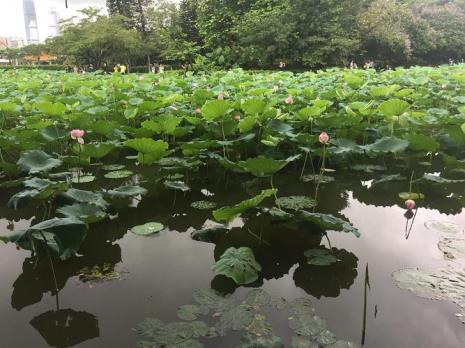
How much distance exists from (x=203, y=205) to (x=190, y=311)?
1144mm

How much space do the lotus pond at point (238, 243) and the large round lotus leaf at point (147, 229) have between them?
11 mm

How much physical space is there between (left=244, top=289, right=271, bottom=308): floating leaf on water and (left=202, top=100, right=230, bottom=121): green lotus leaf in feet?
5.12

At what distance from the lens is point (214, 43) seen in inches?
665

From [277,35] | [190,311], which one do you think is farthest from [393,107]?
[277,35]

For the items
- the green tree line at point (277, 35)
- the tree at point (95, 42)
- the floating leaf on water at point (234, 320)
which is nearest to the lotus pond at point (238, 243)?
the floating leaf on water at point (234, 320)

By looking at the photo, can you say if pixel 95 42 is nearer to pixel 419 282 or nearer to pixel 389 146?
pixel 389 146

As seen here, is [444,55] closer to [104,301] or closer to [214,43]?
[214,43]

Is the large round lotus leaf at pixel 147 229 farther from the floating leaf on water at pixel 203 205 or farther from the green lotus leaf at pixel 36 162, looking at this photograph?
the green lotus leaf at pixel 36 162

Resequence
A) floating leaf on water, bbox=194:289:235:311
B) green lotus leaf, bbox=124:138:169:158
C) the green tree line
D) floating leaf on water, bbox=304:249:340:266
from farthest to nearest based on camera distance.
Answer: the green tree line, green lotus leaf, bbox=124:138:169:158, floating leaf on water, bbox=304:249:340:266, floating leaf on water, bbox=194:289:235:311

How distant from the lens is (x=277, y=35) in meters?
13.9

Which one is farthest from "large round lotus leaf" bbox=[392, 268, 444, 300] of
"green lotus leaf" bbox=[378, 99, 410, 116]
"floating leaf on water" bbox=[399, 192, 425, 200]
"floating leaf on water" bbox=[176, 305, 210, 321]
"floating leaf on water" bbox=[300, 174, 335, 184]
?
"green lotus leaf" bbox=[378, 99, 410, 116]

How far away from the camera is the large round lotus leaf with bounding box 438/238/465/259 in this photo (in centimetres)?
188

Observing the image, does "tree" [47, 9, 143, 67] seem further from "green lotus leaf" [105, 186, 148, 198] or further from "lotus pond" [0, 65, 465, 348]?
"green lotus leaf" [105, 186, 148, 198]

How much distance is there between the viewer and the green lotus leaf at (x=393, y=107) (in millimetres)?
3129
